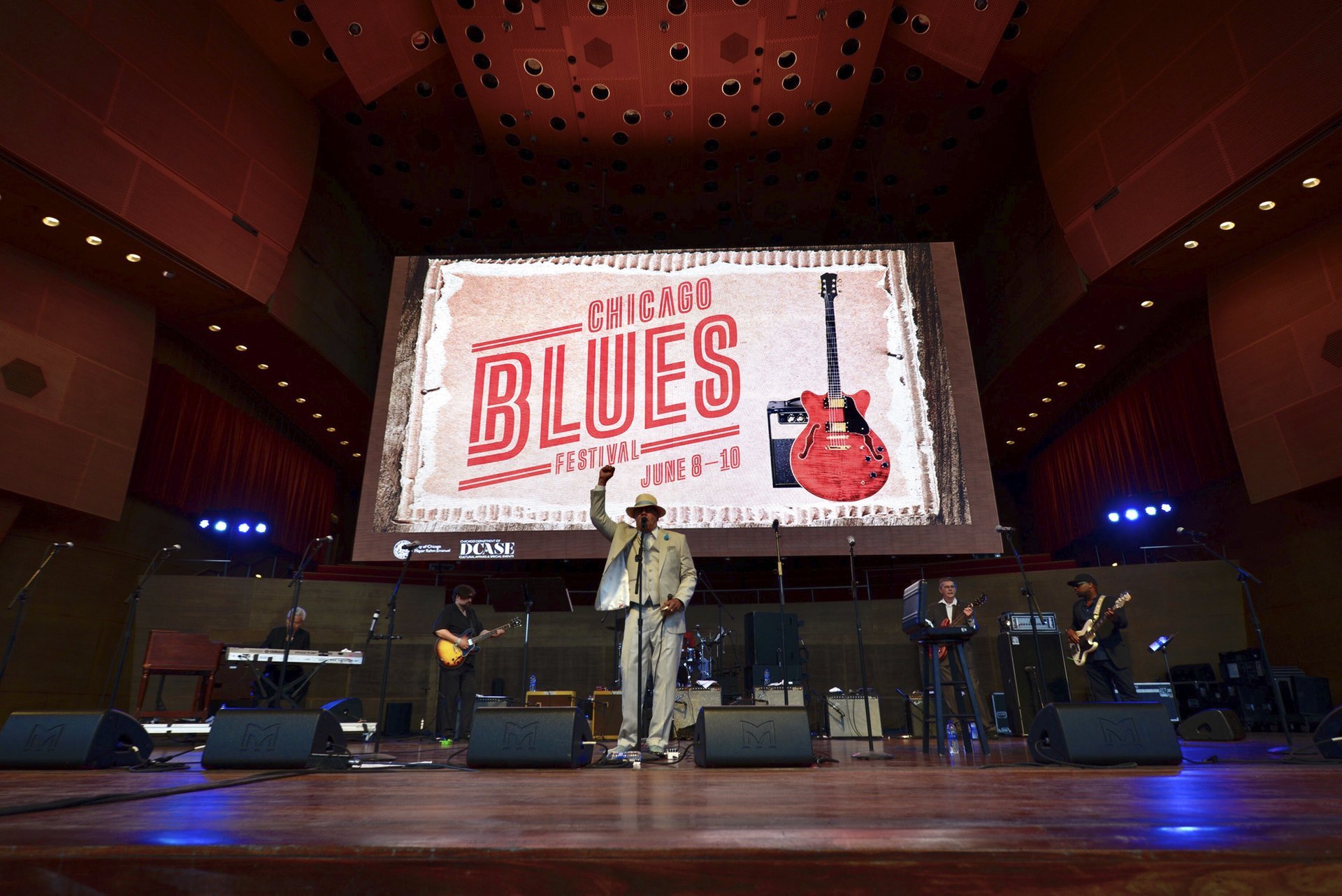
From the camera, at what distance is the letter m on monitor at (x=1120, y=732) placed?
120 inches

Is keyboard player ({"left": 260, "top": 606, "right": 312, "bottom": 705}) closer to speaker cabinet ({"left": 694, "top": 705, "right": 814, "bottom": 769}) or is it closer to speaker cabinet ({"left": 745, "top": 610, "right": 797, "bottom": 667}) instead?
speaker cabinet ({"left": 745, "top": 610, "right": 797, "bottom": 667})

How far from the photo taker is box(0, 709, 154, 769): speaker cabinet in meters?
3.23

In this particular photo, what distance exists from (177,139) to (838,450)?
8117 millimetres

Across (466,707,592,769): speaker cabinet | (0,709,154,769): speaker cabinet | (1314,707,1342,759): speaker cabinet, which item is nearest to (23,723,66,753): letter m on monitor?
(0,709,154,769): speaker cabinet

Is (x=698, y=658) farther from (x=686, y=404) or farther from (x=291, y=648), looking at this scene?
(x=291, y=648)

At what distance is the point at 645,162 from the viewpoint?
34.3 ft

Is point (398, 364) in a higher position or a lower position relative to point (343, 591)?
higher

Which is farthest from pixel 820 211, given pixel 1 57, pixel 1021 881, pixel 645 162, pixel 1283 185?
pixel 1021 881

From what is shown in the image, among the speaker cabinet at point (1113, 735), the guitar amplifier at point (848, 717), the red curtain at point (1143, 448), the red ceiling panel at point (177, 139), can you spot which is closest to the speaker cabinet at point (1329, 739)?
the speaker cabinet at point (1113, 735)

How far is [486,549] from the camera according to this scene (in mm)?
7957

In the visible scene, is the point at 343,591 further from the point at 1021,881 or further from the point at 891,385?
the point at 1021,881

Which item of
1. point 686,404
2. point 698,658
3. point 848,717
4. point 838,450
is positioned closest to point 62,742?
point 698,658

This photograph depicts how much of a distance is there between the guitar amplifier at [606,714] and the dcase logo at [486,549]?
176cm

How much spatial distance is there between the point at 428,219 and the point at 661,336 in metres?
5.93
